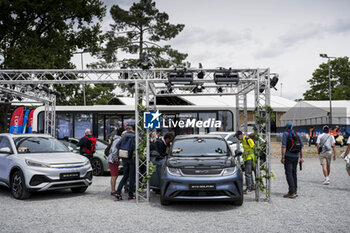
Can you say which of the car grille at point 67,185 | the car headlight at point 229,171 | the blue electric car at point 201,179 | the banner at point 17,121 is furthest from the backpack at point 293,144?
the banner at point 17,121

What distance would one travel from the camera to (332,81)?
70.6 m

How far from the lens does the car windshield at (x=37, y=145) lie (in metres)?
9.88

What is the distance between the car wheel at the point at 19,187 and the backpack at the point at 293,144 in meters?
6.66

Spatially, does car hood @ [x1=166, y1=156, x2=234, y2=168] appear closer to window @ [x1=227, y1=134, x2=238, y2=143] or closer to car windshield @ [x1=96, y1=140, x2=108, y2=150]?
car windshield @ [x1=96, y1=140, x2=108, y2=150]

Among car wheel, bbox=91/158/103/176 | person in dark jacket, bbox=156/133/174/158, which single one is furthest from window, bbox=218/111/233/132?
person in dark jacket, bbox=156/133/174/158

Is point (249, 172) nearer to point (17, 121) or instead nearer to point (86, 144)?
point (86, 144)

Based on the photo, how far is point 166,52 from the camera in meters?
32.2

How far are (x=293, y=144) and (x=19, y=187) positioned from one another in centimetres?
699

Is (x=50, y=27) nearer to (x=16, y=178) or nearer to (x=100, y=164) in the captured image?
(x=100, y=164)

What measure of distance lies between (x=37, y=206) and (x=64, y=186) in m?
1.00

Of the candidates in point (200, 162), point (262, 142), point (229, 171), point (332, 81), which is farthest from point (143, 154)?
point (332, 81)

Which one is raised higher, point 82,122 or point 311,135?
point 82,122

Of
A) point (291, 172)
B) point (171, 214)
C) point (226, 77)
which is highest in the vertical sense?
point (226, 77)

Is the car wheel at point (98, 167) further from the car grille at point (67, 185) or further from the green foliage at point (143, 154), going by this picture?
the green foliage at point (143, 154)
